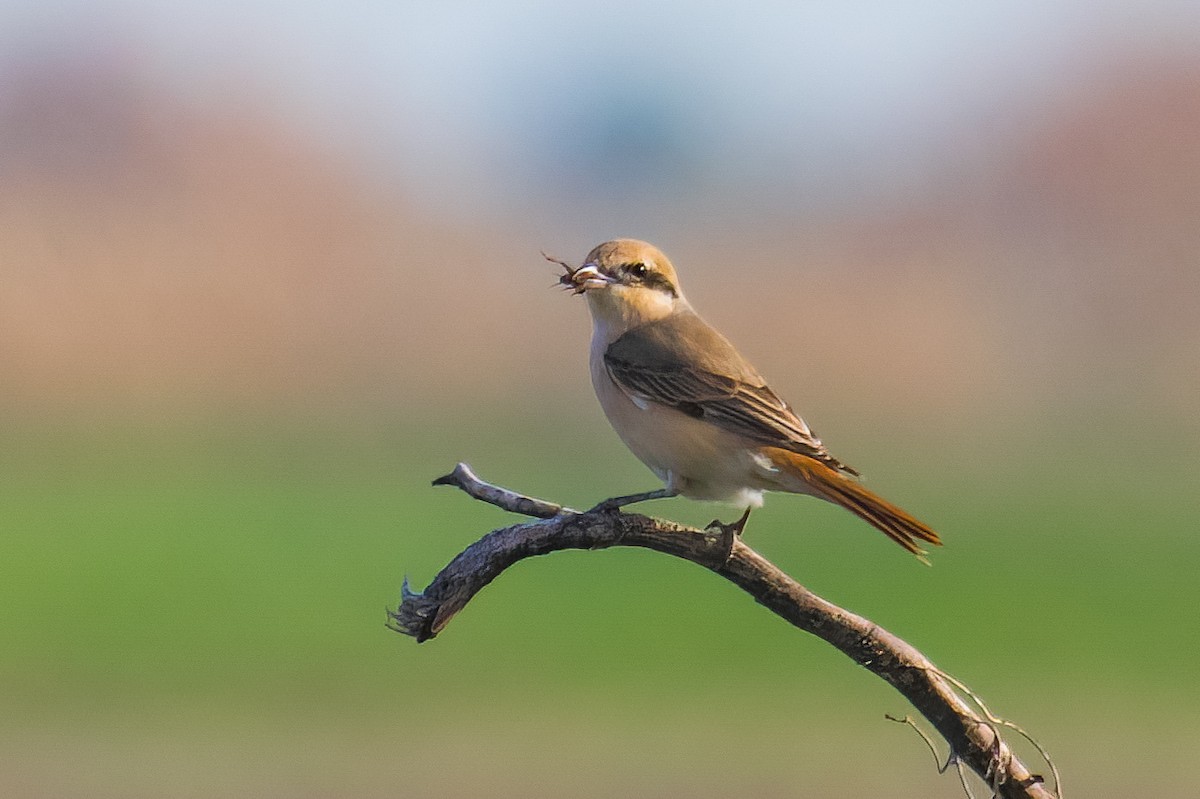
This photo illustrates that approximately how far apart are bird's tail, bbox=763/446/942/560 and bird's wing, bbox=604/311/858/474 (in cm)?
6

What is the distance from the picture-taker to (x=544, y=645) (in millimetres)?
30016

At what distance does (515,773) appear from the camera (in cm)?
2123

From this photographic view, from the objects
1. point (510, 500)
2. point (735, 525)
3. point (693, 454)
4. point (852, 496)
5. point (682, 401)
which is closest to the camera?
point (510, 500)

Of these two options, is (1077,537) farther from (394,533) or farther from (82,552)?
(82,552)

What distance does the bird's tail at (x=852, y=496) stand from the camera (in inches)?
178

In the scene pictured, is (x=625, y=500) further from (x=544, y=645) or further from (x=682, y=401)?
(x=544, y=645)

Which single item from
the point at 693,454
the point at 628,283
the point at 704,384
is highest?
the point at 628,283

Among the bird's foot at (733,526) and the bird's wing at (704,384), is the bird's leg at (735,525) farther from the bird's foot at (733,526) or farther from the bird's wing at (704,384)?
the bird's wing at (704,384)

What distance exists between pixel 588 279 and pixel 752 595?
1830mm

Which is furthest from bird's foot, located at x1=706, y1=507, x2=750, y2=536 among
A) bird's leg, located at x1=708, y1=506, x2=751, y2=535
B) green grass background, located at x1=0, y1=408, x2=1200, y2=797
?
green grass background, located at x1=0, y1=408, x2=1200, y2=797

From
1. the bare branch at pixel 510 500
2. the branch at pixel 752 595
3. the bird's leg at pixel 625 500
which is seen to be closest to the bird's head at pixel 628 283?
the bird's leg at pixel 625 500

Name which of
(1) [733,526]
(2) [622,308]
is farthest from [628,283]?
(1) [733,526]

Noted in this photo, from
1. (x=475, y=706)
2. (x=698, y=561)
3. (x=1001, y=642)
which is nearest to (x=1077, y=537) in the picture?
(x=1001, y=642)

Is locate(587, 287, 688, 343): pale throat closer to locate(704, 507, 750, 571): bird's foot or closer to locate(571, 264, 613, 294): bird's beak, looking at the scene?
locate(571, 264, 613, 294): bird's beak
